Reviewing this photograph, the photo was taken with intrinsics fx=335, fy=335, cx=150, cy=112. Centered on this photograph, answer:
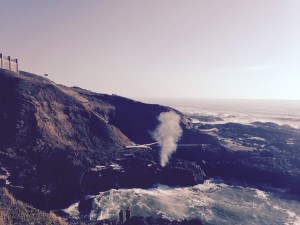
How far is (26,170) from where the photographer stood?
2132 inches

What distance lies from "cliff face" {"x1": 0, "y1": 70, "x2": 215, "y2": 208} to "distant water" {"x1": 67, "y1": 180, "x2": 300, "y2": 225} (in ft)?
11.3

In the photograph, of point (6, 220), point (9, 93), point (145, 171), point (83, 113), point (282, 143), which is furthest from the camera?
point (282, 143)

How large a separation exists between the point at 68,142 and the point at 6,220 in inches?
1451

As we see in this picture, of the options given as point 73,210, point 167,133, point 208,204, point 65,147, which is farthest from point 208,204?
point 167,133

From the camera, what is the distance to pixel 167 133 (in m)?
92.0

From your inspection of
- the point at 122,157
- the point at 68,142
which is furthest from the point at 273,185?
the point at 68,142

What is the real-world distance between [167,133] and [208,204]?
1528 inches

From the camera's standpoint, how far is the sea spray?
251 feet

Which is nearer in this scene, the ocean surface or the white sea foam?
the white sea foam

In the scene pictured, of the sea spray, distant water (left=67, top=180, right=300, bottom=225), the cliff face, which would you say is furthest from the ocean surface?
the sea spray

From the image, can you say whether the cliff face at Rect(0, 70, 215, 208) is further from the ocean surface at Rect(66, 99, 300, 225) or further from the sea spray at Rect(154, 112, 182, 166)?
the ocean surface at Rect(66, 99, 300, 225)

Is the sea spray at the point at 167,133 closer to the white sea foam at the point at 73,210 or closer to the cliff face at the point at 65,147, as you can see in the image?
the cliff face at the point at 65,147

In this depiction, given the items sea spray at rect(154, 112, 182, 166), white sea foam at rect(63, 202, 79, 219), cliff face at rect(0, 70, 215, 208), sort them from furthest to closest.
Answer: sea spray at rect(154, 112, 182, 166) < cliff face at rect(0, 70, 215, 208) < white sea foam at rect(63, 202, 79, 219)

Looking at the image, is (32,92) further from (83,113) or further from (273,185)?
(273,185)
